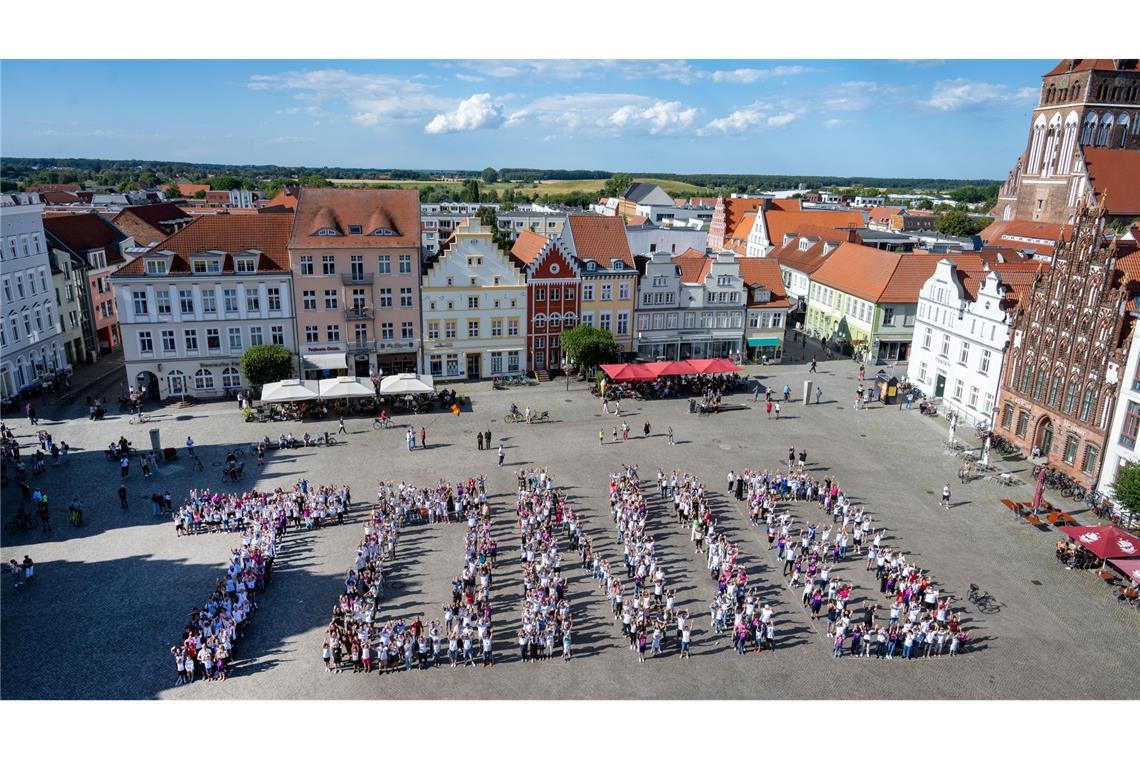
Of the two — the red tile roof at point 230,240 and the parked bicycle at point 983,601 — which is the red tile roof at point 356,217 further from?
the parked bicycle at point 983,601

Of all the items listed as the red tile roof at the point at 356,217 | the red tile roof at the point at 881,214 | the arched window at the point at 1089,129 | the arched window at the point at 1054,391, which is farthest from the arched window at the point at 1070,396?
the red tile roof at the point at 881,214

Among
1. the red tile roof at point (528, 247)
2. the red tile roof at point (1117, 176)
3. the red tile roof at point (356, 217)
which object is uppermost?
the red tile roof at point (1117, 176)

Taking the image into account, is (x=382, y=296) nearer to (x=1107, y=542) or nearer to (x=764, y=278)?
(x=764, y=278)

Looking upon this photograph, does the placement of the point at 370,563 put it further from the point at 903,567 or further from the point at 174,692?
the point at 903,567

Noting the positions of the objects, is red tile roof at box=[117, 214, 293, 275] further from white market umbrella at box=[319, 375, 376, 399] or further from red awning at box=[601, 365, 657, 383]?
red awning at box=[601, 365, 657, 383]

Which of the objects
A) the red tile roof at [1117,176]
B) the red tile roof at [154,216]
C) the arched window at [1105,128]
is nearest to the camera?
the red tile roof at [154,216]

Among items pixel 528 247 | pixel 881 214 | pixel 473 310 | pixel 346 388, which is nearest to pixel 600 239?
pixel 528 247

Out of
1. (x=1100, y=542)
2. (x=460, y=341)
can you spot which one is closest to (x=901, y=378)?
(x=1100, y=542)
